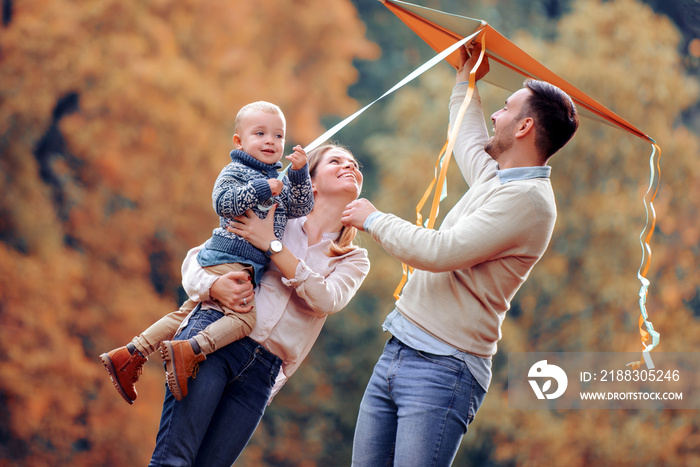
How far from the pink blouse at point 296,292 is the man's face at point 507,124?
48cm

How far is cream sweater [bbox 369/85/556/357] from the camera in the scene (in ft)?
4.75

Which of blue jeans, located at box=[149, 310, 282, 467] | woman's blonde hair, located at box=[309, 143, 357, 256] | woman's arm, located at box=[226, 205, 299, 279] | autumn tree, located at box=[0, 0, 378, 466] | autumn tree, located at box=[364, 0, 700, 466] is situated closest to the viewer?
blue jeans, located at box=[149, 310, 282, 467]

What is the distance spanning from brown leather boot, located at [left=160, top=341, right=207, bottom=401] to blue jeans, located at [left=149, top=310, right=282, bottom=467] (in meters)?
0.04

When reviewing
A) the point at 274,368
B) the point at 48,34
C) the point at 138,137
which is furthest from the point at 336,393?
the point at 274,368

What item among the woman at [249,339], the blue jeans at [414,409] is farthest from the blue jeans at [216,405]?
the blue jeans at [414,409]

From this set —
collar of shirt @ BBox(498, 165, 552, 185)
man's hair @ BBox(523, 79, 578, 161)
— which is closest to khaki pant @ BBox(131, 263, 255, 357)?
collar of shirt @ BBox(498, 165, 552, 185)

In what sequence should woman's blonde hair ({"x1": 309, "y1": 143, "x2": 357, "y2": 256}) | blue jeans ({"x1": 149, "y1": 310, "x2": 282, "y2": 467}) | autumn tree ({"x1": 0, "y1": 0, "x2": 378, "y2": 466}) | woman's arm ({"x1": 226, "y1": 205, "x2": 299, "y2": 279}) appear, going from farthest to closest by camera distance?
1. autumn tree ({"x1": 0, "y1": 0, "x2": 378, "y2": 466})
2. woman's blonde hair ({"x1": 309, "y1": 143, "x2": 357, "y2": 256})
3. woman's arm ({"x1": 226, "y1": 205, "x2": 299, "y2": 279})
4. blue jeans ({"x1": 149, "y1": 310, "x2": 282, "y2": 467})

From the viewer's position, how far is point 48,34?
5602mm

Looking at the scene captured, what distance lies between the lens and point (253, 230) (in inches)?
65.6

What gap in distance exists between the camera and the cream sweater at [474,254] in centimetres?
145

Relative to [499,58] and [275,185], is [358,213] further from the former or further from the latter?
[499,58]

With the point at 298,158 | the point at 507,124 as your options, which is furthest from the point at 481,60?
the point at 298,158

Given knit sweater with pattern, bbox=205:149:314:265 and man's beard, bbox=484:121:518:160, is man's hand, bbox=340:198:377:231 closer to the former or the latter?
knit sweater with pattern, bbox=205:149:314:265

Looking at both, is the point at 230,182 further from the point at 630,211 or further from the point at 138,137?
the point at 630,211
